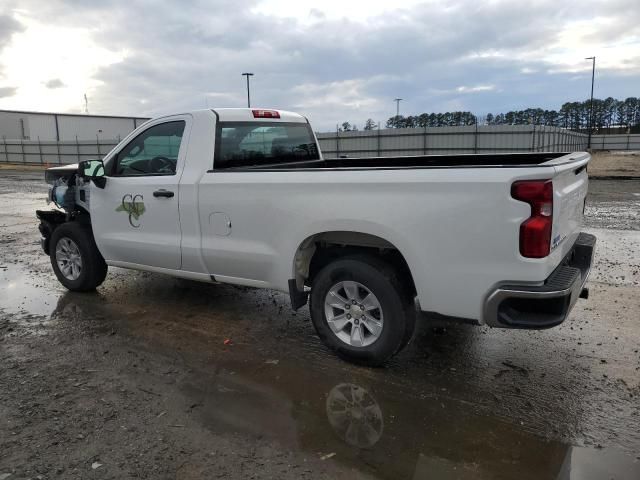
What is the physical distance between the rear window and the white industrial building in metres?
56.1

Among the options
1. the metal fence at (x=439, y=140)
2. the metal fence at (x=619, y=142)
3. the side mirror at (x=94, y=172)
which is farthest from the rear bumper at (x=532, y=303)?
the metal fence at (x=619, y=142)

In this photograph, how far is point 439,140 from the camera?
25016 mm

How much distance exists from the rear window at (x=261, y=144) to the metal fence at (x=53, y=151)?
116ft

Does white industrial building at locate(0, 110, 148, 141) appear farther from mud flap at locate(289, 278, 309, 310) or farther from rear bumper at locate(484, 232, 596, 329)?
rear bumper at locate(484, 232, 596, 329)

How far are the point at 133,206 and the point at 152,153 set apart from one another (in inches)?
22.4

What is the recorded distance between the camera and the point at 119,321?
204 inches

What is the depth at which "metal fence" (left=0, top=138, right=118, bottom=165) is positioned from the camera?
39.5m

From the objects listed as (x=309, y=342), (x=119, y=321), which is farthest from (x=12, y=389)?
(x=309, y=342)

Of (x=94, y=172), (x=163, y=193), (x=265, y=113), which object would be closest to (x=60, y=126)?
(x=94, y=172)

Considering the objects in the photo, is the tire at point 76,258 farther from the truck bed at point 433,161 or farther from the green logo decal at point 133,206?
the truck bed at point 433,161

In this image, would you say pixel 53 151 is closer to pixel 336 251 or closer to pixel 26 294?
pixel 26 294

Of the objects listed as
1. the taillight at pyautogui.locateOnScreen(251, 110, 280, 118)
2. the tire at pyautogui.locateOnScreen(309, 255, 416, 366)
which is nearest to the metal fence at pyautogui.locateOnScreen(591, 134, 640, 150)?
the taillight at pyautogui.locateOnScreen(251, 110, 280, 118)

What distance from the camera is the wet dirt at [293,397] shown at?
2.91 m

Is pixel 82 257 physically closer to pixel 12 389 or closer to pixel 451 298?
pixel 12 389
